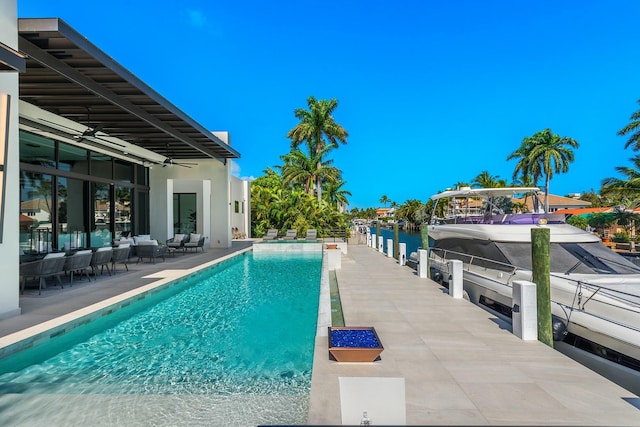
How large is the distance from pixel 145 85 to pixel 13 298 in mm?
5482

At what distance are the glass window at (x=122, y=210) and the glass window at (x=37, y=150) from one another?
4136 millimetres

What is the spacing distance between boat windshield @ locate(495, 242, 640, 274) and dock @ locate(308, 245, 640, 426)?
212cm

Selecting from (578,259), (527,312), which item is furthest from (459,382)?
(578,259)

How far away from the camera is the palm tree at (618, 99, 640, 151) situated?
2927 cm

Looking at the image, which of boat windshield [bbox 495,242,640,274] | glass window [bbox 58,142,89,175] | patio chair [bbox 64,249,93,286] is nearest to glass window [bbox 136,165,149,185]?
glass window [bbox 58,142,89,175]

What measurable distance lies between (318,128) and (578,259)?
1054 inches

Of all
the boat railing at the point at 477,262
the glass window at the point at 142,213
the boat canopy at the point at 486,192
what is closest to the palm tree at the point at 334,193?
the glass window at the point at 142,213

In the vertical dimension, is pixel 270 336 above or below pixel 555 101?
below

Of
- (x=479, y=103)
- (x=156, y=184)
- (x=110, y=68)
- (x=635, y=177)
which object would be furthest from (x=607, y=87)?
(x=110, y=68)

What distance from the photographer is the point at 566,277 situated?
689 cm

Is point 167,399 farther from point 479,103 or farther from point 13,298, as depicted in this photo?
point 479,103

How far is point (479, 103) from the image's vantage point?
6231 centimetres

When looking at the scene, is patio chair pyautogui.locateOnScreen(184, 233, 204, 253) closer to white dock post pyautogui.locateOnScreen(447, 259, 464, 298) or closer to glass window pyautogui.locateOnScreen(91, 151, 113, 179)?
glass window pyautogui.locateOnScreen(91, 151, 113, 179)

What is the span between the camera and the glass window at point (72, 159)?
11.9 m
